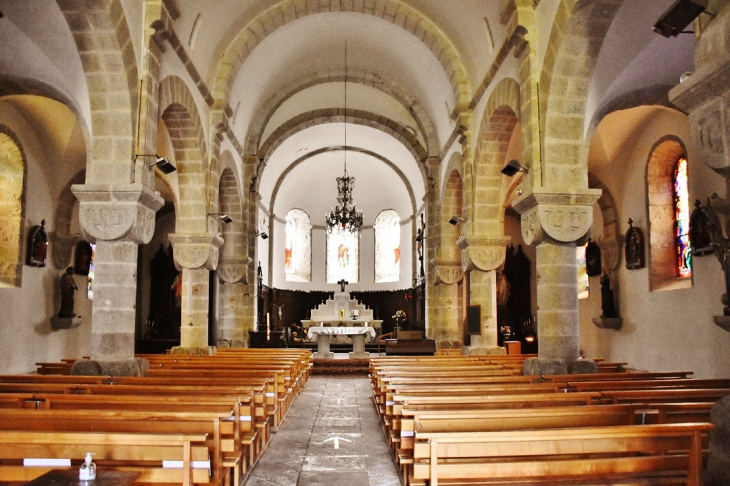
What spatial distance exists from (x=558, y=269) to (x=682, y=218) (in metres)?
5.16

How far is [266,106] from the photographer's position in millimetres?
17859

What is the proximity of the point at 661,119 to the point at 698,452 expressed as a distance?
1013 centimetres

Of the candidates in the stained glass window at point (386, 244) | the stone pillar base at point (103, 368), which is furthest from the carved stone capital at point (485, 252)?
the stained glass window at point (386, 244)

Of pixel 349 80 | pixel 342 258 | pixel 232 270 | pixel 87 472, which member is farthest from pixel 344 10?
pixel 342 258

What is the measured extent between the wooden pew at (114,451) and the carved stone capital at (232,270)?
42.8ft

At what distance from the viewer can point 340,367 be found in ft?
51.6

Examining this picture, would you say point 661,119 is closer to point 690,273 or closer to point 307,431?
point 690,273

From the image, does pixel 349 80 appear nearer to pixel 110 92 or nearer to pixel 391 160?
pixel 391 160

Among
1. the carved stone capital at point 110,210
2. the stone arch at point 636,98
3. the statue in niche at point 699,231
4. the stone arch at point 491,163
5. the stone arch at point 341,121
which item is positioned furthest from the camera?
the stone arch at point 341,121

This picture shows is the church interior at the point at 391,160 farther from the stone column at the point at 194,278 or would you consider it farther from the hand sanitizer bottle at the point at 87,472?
the hand sanitizer bottle at the point at 87,472

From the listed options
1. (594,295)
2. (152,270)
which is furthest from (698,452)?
(152,270)

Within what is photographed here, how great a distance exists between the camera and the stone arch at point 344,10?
13227 millimetres

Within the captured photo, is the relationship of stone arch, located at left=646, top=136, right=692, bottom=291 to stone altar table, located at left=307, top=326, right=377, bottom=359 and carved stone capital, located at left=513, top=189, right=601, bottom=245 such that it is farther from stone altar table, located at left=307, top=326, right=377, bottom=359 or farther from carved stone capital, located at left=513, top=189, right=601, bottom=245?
stone altar table, located at left=307, top=326, right=377, bottom=359

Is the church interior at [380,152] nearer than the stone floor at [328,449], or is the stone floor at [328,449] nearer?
the stone floor at [328,449]
